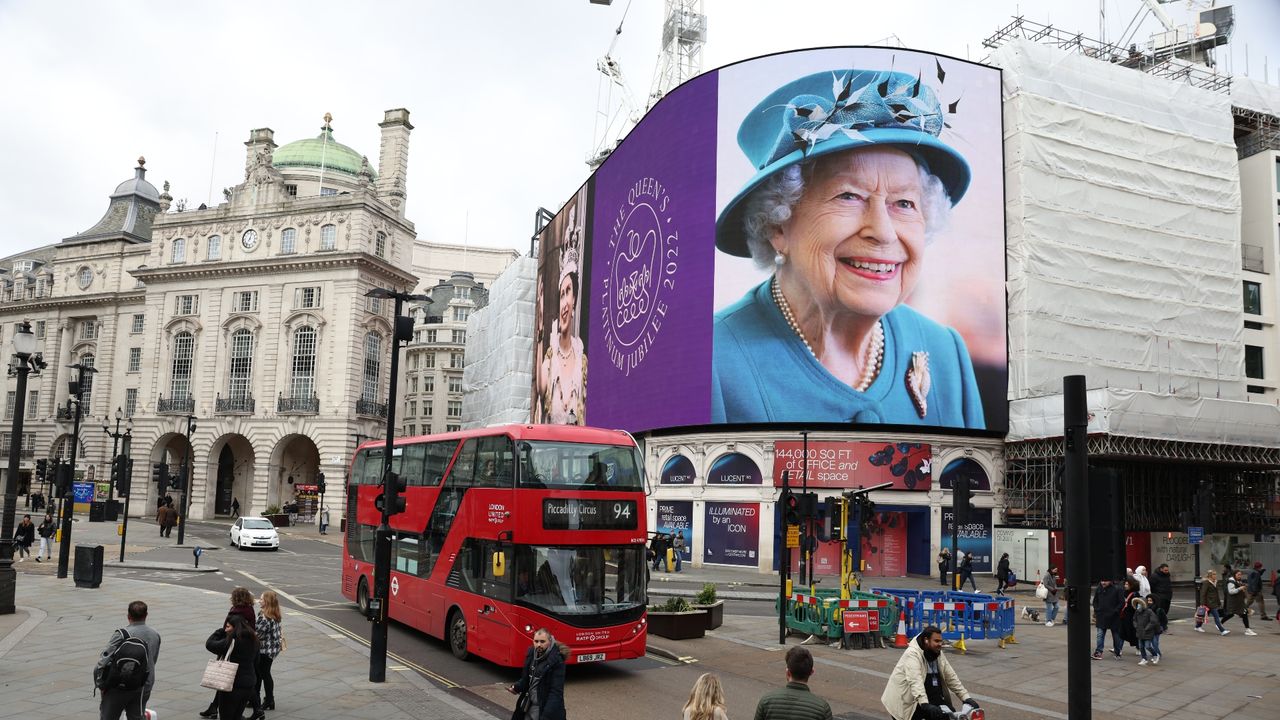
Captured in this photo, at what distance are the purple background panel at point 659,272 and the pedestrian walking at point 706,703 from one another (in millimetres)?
36072

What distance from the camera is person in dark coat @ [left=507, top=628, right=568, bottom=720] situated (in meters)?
9.60

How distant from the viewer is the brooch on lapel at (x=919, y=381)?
41.3 m

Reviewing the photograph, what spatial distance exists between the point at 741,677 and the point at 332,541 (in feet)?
136

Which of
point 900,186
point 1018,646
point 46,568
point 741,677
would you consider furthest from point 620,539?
point 900,186

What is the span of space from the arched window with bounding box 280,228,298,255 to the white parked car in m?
29.0

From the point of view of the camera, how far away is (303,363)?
223ft

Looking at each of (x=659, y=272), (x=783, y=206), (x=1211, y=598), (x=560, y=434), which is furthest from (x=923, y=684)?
(x=659, y=272)

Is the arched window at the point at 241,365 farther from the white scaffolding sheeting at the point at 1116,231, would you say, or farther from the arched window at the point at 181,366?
the white scaffolding sheeting at the point at 1116,231

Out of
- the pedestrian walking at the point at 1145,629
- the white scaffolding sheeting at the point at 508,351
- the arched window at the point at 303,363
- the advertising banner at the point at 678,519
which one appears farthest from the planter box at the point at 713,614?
the arched window at the point at 303,363

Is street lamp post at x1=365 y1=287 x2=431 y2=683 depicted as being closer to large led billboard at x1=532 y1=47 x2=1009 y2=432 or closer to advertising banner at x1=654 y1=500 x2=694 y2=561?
large led billboard at x1=532 y1=47 x2=1009 y2=432

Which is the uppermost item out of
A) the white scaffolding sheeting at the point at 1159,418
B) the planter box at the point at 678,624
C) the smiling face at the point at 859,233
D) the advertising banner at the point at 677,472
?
the smiling face at the point at 859,233

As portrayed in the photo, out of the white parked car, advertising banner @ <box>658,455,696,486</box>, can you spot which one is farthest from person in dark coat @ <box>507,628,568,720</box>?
the white parked car

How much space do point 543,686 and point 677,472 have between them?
1430 inches

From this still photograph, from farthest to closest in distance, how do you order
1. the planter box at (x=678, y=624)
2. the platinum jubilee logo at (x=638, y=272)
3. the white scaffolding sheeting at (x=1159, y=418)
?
the platinum jubilee logo at (x=638, y=272) → the white scaffolding sheeting at (x=1159, y=418) → the planter box at (x=678, y=624)
